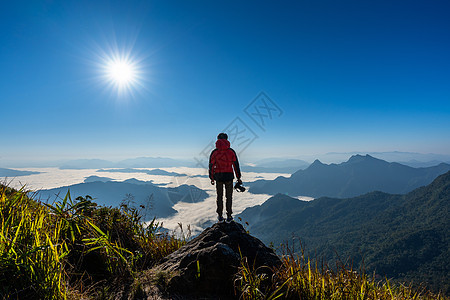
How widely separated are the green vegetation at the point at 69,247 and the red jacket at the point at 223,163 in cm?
300

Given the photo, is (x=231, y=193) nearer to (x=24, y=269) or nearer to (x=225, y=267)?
(x=225, y=267)

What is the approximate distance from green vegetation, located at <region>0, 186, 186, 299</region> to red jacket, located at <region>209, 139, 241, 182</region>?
300 cm

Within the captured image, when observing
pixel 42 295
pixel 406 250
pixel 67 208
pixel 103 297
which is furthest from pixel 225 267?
pixel 406 250

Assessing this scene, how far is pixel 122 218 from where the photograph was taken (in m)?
4.74

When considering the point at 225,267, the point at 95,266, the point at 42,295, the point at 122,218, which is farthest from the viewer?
the point at 122,218

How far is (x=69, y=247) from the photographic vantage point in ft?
11.6

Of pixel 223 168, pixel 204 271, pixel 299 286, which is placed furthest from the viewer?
pixel 223 168

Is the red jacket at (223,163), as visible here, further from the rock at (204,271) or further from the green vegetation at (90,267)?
the rock at (204,271)

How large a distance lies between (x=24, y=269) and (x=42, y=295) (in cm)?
35

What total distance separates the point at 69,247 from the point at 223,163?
5210 millimetres

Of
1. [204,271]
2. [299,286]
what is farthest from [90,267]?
[299,286]

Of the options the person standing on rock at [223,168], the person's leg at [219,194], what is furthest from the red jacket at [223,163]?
the person's leg at [219,194]

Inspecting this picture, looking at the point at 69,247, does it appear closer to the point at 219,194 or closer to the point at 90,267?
the point at 90,267

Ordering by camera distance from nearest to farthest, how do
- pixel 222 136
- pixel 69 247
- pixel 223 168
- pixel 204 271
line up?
pixel 204 271
pixel 69 247
pixel 223 168
pixel 222 136
